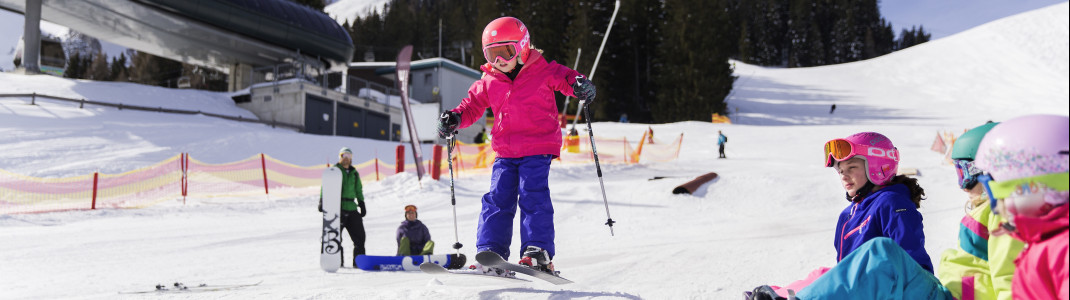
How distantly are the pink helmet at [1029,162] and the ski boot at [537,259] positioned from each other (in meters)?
2.51

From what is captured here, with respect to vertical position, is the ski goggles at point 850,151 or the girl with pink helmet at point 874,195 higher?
the ski goggles at point 850,151

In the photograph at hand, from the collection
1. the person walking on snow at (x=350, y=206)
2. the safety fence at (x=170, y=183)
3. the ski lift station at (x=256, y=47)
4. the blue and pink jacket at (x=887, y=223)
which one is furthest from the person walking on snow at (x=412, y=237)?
the ski lift station at (x=256, y=47)

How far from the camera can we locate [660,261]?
5.50 metres

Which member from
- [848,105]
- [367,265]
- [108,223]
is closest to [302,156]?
[108,223]

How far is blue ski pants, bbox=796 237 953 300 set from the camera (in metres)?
2.14

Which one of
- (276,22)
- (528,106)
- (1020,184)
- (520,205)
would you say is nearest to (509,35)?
(528,106)

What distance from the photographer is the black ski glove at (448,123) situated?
406 centimetres

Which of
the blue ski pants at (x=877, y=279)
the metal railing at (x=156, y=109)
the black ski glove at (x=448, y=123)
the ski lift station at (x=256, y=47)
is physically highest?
the ski lift station at (x=256, y=47)

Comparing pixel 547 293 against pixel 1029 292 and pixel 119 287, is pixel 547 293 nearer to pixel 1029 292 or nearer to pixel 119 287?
pixel 1029 292

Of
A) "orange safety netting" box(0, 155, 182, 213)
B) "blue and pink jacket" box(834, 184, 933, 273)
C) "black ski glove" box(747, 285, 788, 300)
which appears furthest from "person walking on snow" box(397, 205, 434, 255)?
"orange safety netting" box(0, 155, 182, 213)

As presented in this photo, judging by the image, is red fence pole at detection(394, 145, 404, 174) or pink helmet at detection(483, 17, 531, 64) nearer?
pink helmet at detection(483, 17, 531, 64)

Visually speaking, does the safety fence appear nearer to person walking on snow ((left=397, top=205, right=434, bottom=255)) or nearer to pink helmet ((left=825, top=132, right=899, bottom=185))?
person walking on snow ((left=397, top=205, right=434, bottom=255))

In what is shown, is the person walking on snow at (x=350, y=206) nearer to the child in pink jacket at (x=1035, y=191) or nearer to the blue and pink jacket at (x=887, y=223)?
the blue and pink jacket at (x=887, y=223)

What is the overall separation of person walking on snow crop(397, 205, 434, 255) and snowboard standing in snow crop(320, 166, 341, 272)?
650mm
